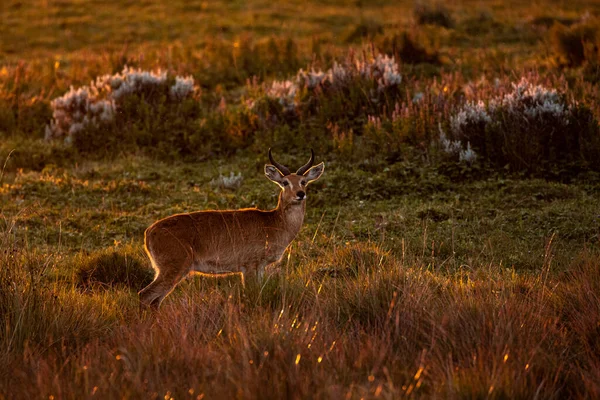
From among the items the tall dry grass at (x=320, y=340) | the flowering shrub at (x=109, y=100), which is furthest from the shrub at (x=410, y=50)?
the tall dry grass at (x=320, y=340)

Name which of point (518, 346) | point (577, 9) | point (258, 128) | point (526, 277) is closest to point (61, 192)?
point (258, 128)

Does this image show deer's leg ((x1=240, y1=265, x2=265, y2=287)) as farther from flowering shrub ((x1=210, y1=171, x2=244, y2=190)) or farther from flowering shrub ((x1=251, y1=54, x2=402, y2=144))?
flowering shrub ((x1=251, y1=54, x2=402, y2=144))

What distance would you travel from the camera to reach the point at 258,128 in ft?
45.6

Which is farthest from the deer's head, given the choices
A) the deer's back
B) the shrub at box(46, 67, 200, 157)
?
the shrub at box(46, 67, 200, 157)

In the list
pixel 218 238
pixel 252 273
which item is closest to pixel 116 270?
pixel 218 238

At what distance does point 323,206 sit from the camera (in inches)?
431

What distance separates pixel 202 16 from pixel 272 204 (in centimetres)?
1657

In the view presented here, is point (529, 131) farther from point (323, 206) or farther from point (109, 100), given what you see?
point (109, 100)

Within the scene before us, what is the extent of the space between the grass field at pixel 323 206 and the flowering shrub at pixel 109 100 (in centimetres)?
6

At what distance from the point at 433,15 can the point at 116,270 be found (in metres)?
17.2

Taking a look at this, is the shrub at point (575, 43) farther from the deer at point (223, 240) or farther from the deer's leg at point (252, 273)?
the deer's leg at point (252, 273)

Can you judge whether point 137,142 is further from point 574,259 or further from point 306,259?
point 574,259

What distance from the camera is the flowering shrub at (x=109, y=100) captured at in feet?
47.1

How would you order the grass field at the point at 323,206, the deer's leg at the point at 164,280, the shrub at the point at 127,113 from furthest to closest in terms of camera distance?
the shrub at the point at 127,113
the deer's leg at the point at 164,280
the grass field at the point at 323,206
